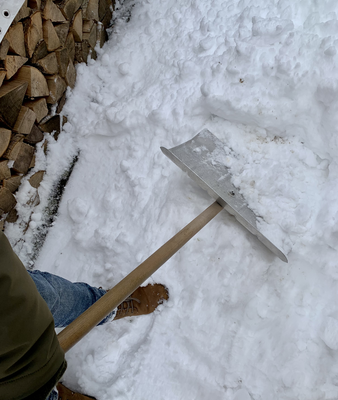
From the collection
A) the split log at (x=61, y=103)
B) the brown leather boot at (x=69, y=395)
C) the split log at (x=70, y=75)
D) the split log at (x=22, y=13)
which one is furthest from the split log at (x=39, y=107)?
the brown leather boot at (x=69, y=395)

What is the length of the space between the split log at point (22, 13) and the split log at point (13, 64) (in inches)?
5.0

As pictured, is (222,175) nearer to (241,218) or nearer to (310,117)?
(241,218)

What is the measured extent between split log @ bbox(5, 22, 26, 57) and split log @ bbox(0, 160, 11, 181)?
0.45m

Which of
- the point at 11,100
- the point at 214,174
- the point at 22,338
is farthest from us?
the point at 214,174

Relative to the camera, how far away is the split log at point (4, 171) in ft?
4.66

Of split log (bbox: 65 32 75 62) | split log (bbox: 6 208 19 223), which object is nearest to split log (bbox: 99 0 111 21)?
split log (bbox: 65 32 75 62)

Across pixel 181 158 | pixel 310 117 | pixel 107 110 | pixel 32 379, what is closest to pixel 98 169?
pixel 107 110

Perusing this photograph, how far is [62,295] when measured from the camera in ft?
4.06

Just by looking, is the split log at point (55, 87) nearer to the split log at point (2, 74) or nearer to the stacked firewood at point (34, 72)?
the stacked firewood at point (34, 72)

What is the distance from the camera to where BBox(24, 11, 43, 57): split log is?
134 cm

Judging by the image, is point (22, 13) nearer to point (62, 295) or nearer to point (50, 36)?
point (50, 36)

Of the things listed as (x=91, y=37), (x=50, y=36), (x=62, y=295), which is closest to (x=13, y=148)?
(x=50, y=36)

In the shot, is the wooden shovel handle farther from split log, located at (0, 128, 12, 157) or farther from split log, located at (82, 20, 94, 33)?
split log, located at (82, 20, 94, 33)

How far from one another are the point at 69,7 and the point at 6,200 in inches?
37.5
